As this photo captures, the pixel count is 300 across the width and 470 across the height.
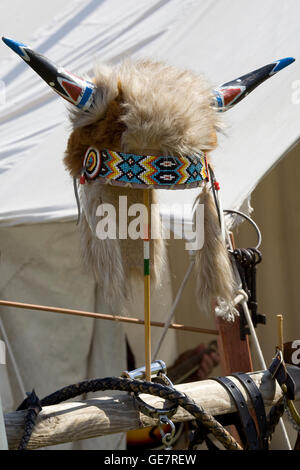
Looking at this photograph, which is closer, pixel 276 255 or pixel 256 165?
pixel 256 165

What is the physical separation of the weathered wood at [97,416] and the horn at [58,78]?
0.44 meters

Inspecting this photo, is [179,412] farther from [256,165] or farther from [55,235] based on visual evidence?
[55,235]

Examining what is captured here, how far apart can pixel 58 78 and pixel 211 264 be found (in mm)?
397

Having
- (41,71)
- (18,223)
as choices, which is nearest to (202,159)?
(41,71)

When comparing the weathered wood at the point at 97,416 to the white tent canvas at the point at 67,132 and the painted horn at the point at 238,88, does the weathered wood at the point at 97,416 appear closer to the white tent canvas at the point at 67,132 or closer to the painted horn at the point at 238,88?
the painted horn at the point at 238,88

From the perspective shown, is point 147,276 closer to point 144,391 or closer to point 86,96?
point 144,391

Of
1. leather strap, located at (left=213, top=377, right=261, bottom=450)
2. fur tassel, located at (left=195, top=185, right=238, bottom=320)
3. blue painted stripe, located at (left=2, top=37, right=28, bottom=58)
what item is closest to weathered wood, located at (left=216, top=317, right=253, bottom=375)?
fur tassel, located at (left=195, top=185, right=238, bottom=320)

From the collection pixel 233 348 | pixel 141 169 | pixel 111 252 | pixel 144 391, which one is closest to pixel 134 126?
pixel 141 169

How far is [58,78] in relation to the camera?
0.87 m

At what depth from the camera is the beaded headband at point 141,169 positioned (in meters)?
0.92

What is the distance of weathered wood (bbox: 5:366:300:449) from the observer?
790mm

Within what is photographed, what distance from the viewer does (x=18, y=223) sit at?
1585mm

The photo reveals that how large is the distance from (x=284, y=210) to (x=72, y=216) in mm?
930

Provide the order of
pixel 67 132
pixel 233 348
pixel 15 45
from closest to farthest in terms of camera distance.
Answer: pixel 15 45
pixel 233 348
pixel 67 132
